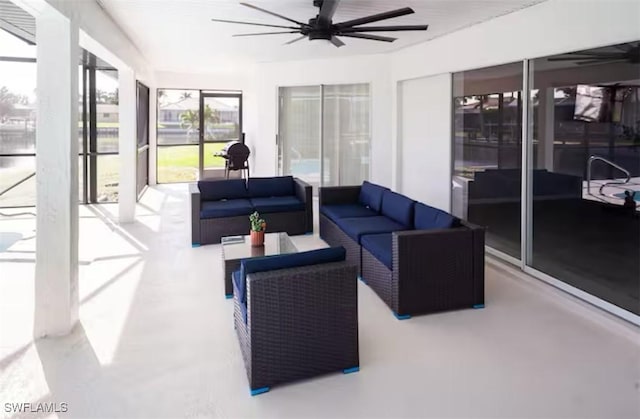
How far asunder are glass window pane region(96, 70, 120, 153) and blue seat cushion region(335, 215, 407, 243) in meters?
5.60

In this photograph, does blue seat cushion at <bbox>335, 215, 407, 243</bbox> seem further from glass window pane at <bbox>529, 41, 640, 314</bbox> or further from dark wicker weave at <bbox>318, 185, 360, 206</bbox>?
glass window pane at <bbox>529, 41, 640, 314</bbox>

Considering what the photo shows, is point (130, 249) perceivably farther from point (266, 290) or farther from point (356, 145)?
point (356, 145)

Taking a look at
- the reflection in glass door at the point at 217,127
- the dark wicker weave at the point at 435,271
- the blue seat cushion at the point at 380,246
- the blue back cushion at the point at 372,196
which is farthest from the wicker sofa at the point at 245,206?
the reflection in glass door at the point at 217,127

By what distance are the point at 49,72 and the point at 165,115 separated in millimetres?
8663

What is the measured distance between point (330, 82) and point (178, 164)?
5.37 meters

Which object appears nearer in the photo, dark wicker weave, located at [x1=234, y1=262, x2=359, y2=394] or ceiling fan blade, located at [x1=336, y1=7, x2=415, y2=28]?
dark wicker weave, located at [x1=234, y1=262, x2=359, y2=394]

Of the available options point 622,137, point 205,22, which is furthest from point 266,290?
point 205,22

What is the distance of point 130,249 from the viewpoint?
551 centimetres

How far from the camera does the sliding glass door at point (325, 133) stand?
820cm

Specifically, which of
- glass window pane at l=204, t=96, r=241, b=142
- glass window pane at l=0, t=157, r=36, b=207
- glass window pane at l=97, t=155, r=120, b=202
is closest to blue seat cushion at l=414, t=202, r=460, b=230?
glass window pane at l=0, t=157, r=36, b=207

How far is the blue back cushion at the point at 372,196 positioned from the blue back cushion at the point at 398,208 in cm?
14

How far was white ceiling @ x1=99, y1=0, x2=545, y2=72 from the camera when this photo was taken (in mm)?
4543

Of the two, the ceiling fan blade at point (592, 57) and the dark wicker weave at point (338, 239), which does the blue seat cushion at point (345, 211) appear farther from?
the ceiling fan blade at point (592, 57)

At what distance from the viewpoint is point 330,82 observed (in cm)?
820
